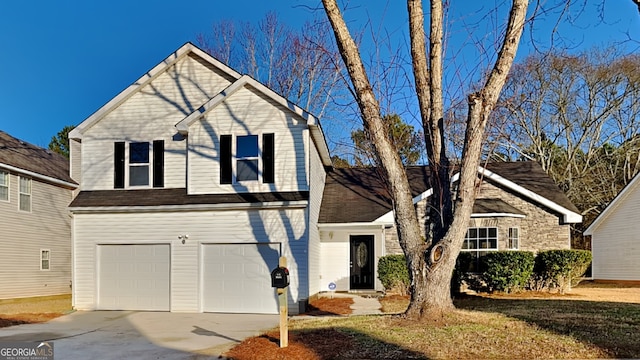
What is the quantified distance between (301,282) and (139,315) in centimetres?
435

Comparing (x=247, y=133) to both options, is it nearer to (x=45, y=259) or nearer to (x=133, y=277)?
(x=133, y=277)

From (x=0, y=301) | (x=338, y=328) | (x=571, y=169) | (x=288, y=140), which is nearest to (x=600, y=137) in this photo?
(x=571, y=169)

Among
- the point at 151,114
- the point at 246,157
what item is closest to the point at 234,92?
the point at 246,157

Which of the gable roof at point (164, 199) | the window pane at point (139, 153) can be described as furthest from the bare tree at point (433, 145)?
the window pane at point (139, 153)

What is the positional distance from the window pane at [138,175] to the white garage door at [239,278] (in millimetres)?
3067

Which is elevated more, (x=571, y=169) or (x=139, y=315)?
(x=571, y=169)

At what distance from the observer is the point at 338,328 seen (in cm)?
917

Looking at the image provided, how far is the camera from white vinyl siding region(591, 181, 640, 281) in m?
23.5

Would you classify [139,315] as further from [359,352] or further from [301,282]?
[359,352]

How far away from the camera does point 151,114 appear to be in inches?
634

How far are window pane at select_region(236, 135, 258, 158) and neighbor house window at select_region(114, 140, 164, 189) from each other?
2.63 metres

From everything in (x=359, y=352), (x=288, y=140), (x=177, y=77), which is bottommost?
(x=359, y=352)

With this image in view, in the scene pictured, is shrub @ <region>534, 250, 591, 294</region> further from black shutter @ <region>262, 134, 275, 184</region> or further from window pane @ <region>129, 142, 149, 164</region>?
window pane @ <region>129, 142, 149, 164</region>

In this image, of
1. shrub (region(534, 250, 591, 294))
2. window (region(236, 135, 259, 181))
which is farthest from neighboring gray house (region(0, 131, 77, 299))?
shrub (region(534, 250, 591, 294))
